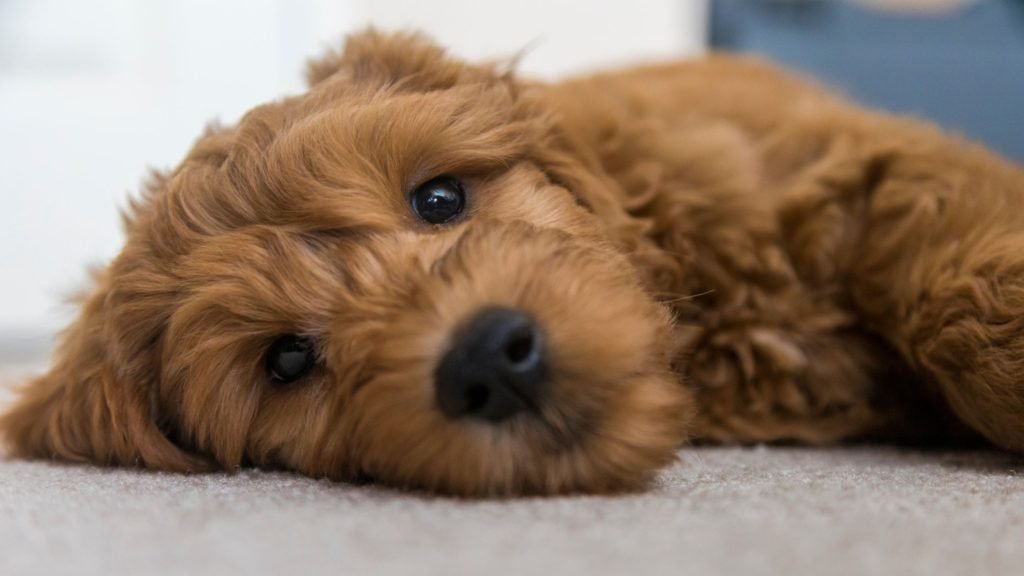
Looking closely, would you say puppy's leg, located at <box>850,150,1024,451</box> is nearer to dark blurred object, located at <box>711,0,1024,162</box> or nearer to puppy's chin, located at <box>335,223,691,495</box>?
puppy's chin, located at <box>335,223,691,495</box>

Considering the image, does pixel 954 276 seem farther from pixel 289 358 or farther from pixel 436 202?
pixel 289 358

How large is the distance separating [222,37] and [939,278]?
11.3 feet

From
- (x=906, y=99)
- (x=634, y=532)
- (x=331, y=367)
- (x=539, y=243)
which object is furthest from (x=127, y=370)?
(x=906, y=99)

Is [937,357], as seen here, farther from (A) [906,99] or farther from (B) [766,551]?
(A) [906,99]

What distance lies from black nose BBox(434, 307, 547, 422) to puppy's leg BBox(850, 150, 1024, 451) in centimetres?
69

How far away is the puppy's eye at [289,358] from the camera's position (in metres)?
1.44

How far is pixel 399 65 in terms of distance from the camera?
176 cm

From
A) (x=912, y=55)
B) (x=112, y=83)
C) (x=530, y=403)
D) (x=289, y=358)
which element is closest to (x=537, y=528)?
(x=530, y=403)

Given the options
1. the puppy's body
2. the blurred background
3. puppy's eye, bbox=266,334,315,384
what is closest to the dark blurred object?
the blurred background

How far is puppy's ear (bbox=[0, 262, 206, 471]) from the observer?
4.97ft

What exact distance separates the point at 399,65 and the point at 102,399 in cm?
71

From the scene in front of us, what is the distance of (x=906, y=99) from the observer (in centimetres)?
363

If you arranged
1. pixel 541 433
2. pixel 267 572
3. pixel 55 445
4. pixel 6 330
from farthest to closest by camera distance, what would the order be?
pixel 6 330 → pixel 55 445 → pixel 541 433 → pixel 267 572

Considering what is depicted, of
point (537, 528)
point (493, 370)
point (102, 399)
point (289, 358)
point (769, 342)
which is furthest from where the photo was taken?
point (769, 342)
